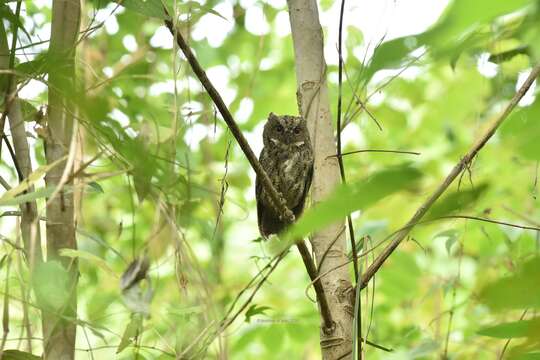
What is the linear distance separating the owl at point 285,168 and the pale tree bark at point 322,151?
1416 millimetres

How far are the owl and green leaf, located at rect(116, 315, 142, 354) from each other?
70.3 inches

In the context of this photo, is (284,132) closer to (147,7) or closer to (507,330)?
(147,7)

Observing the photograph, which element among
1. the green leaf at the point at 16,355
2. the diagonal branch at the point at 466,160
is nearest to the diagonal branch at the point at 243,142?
the diagonal branch at the point at 466,160

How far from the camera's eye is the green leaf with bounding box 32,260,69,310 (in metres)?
1.05

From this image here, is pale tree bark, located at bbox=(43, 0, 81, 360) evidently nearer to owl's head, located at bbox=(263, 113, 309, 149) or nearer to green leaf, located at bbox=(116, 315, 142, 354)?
green leaf, located at bbox=(116, 315, 142, 354)

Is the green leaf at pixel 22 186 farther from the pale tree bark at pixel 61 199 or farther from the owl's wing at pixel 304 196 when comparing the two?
the owl's wing at pixel 304 196

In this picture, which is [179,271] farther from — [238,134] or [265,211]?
[265,211]

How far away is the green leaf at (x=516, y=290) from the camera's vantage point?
0.44 m

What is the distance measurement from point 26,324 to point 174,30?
0.65m

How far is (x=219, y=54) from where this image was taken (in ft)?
13.9

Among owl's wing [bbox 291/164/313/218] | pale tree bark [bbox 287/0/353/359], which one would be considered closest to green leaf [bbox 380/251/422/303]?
owl's wing [bbox 291/164/313/218]

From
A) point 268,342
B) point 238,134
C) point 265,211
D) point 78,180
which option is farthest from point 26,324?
point 265,211

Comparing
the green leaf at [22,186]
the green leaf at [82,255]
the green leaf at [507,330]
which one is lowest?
the green leaf at [507,330]

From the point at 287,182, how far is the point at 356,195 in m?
3.04
